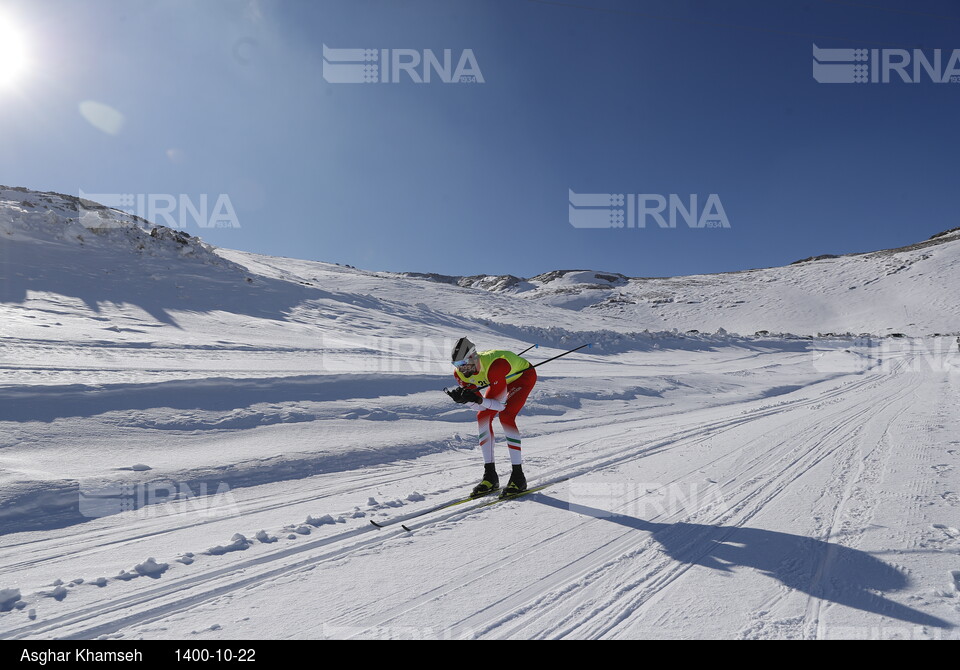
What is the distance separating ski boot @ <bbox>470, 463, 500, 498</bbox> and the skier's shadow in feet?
4.23

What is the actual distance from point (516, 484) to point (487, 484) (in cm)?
30

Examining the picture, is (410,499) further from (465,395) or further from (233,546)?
(233,546)

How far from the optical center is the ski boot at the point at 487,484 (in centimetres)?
479

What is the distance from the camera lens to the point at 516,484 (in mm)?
4895

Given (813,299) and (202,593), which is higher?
(813,299)

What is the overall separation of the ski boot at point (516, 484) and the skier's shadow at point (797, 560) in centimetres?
108

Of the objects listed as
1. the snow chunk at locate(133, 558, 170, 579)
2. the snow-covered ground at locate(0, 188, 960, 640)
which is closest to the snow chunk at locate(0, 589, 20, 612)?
the snow-covered ground at locate(0, 188, 960, 640)

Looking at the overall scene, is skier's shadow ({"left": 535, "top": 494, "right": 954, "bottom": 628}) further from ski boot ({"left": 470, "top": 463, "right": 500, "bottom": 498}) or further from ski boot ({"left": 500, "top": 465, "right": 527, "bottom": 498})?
ski boot ({"left": 470, "top": 463, "right": 500, "bottom": 498})

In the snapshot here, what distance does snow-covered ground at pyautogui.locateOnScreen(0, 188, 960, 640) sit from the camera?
104 inches

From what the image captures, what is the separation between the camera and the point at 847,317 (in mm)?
47531
